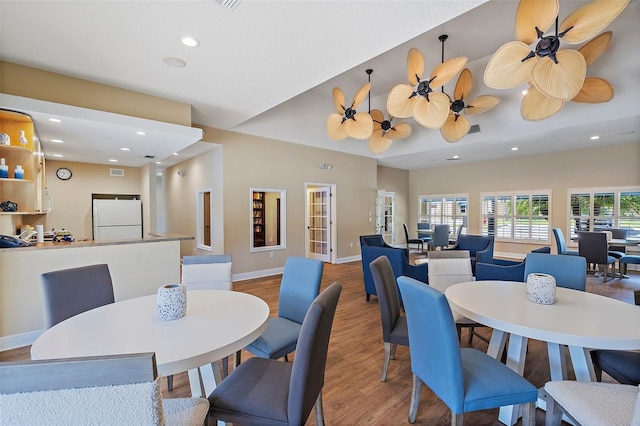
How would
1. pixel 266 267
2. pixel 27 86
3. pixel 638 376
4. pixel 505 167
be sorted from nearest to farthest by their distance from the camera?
pixel 638 376 → pixel 27 86 → pixel 266 267 → pixel 505 167

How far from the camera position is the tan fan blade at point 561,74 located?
2.75 metres

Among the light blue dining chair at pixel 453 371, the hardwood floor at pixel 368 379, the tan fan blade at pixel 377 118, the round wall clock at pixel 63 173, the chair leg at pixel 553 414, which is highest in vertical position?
the tan fan blade at pixel 377 118

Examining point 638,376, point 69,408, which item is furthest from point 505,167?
point 69,408

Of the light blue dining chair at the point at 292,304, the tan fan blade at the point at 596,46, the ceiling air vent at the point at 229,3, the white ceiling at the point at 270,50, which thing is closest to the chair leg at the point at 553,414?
the light blue dining chair at the point at 292,304

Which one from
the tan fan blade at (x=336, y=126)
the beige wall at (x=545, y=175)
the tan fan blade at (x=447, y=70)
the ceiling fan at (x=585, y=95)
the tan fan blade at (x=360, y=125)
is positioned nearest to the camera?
the tan fan blade at (x=447, y=70)

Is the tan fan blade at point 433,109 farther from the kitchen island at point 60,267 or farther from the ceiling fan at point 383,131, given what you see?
the kitchen island at point 60,267

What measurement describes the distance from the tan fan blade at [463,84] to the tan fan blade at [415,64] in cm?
119

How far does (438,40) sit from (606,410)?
4416 millimetres

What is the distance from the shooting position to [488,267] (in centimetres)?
315

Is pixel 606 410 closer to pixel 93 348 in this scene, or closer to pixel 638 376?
pixel 638 376

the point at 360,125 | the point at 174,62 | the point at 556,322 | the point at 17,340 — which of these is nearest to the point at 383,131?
the point at 360,125

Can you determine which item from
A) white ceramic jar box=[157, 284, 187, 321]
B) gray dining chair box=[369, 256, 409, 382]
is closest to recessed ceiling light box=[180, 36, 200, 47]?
white ceramic jar box=[157, 284, 187, 321]

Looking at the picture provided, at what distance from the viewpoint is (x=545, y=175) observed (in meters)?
7.50

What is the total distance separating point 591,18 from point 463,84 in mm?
2168
